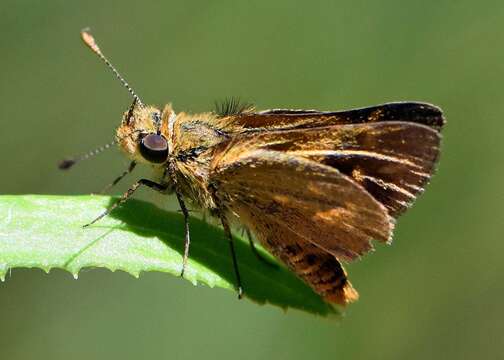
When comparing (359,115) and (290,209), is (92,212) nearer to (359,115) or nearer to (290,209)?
(290,209)

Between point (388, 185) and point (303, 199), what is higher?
point (388, 185)

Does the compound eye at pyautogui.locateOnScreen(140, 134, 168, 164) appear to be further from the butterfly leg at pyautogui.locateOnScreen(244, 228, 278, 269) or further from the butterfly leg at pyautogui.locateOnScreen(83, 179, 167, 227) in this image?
the butterfly leg at pyautogui.locateOnScreen(244, 228, 278, 269)

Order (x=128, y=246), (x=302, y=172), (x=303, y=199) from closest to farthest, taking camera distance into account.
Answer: (x=128, y=246)
(x=302, y=172)
(x=303, y=199)

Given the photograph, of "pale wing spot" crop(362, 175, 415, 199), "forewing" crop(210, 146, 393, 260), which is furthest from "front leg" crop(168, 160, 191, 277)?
"pale wing spot" crop(362, 175, 415, 199)

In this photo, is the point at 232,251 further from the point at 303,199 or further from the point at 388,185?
the point at 388,185

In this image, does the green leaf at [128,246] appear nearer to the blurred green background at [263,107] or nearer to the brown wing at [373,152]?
the brown wing at [373,152]

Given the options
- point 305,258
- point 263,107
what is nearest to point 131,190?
point 305,258
